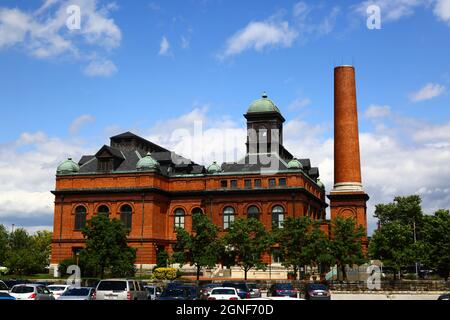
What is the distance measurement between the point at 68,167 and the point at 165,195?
1466cm

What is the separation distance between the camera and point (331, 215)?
75125mm

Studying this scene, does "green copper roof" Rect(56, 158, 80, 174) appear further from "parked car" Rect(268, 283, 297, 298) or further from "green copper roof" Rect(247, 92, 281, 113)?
"parked car" Rect(268, 283, 297, 298)

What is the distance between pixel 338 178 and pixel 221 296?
160 feet

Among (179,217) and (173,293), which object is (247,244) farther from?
(173,293)

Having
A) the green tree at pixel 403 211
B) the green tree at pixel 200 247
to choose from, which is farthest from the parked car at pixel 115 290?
the green tree at pixel 403 211

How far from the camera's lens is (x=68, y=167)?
8394cm

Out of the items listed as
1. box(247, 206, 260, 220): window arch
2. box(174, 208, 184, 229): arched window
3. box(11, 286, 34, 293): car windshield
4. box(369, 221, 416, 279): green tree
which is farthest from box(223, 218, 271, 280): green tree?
box(11, 286, 34, 293): car windshield

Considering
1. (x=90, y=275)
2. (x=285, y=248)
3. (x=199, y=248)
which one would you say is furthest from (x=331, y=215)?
(x=90, y=275)

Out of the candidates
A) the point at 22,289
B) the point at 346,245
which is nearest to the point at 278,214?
the point at 346,245

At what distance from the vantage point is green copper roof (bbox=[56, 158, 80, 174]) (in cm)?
8381

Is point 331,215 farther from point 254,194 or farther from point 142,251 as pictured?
point 142,251

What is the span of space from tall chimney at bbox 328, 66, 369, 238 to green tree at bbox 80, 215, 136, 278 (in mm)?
27044

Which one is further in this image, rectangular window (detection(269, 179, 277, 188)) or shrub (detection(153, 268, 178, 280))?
rectangular window (detection(269, 179, 277, 188))

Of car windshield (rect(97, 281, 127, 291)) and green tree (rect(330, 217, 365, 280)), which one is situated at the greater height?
green tree (rect(330, 217, 365, 280))
